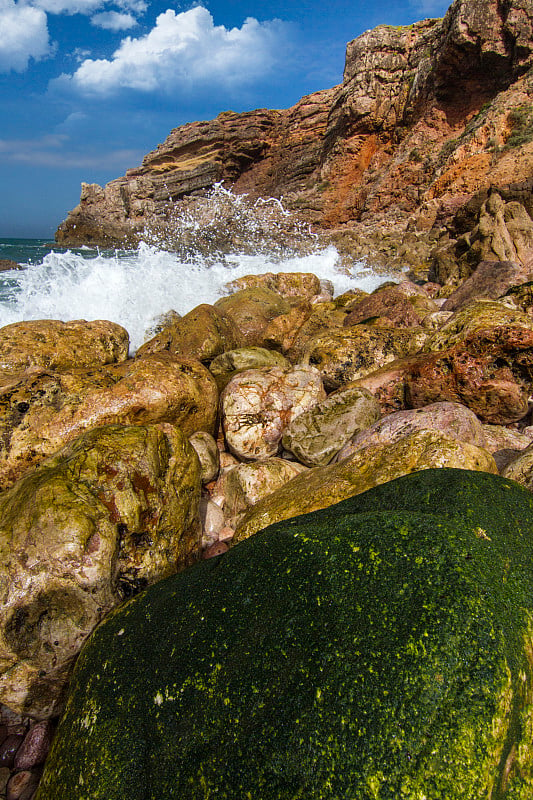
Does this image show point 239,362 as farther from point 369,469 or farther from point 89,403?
point 369,469

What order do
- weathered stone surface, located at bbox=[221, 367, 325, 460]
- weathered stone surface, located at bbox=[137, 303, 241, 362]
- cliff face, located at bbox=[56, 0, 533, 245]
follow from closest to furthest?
weathered stone surface, located at bbox=[221, 367, 325, 460]
weathered stone surface, located at bbox=[137, 303, 241, 362]
cliff face, located at bbox=[56, 0, 533, 245]

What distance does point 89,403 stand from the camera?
3934mm

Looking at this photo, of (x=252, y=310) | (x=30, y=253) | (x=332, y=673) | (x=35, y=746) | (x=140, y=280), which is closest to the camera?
(x=332, y=673)

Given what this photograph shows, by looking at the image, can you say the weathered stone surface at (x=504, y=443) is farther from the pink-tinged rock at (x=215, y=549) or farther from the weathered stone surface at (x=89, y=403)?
the weathered stone surface at (x=89, y=403)

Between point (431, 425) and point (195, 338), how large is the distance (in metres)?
3.88

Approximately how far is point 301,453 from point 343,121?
30.7 m

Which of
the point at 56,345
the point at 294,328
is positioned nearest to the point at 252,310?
the point at 294,328

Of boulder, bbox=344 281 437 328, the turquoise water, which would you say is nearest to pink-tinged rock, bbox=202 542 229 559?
boulder, bbox=344 281 437 328

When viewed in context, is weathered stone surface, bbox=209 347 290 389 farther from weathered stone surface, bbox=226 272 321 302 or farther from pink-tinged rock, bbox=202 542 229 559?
weathered stone surface, bbox=226 272 321 302

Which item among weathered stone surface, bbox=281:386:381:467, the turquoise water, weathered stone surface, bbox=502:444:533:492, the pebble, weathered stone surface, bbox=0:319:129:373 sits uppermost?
the turquoise water

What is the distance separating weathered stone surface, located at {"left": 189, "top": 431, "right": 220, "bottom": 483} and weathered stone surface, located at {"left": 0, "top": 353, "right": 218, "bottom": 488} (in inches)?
6.5

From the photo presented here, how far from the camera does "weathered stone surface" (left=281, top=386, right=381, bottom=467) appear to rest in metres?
4.12

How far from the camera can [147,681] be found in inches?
70.9

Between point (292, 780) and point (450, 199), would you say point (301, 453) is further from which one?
point (450, 199)
